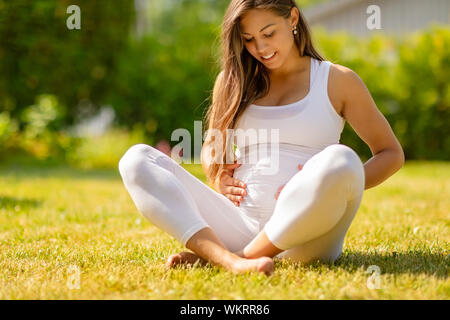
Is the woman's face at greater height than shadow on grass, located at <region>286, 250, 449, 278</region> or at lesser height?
greater

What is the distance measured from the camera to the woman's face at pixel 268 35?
8.77ft

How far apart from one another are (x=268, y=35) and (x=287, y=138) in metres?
0.49

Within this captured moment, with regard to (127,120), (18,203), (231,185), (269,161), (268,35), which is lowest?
(18,203)

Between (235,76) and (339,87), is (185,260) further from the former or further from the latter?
(339,87)

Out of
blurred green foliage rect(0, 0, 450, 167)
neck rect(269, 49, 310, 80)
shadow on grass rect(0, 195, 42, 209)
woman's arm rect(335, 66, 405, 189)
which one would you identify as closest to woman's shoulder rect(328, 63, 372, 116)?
woman's arm rect(335, 66, 405, 189)

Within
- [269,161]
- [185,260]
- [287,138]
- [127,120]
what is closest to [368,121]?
[287,138]

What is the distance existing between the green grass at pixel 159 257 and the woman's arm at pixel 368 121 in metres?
0.47

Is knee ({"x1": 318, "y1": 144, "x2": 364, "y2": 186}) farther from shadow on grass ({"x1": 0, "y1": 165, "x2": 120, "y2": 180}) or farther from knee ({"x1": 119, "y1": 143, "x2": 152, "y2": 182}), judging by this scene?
shadow on grass ({"x1": 0, "y1": 165, "x2": 120, "y2": 180})

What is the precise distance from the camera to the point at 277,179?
8.71 feet

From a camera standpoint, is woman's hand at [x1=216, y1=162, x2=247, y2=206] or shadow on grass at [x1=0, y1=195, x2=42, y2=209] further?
shadow on grass at [x1=0, y1=195, x2=42, y2=209]

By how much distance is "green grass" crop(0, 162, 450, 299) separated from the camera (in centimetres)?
218

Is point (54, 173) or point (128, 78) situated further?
point (128, 78)

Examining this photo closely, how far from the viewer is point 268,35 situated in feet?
8.86
